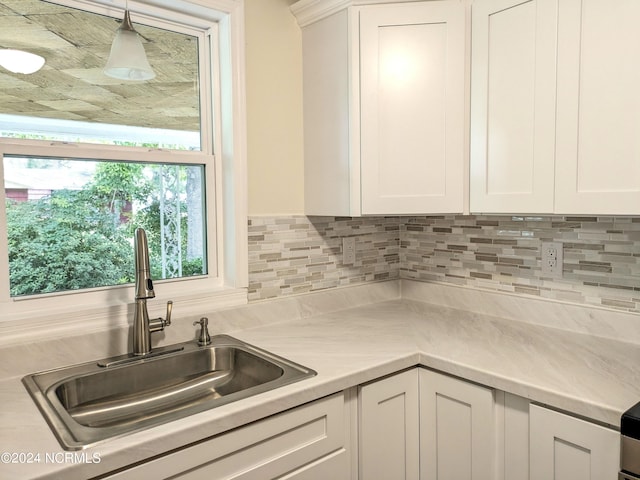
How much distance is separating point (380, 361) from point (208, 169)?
0.94 m

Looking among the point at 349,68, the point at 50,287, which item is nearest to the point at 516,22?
the point at 349,68

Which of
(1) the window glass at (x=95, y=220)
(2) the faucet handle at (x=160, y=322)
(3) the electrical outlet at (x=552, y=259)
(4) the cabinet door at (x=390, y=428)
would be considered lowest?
(4) the cabinet door at (x=390, y=428)

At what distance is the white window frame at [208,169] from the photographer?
4.80 feet

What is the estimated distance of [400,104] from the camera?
1713 millimetres

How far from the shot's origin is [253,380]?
4.85 feet

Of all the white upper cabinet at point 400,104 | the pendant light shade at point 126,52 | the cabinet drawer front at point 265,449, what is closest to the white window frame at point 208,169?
the pendant light shade at point 126,52

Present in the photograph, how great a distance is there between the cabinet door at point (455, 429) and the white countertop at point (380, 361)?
0.18 ft

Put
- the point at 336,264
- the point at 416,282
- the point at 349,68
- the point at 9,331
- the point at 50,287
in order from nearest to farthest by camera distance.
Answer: the point at 9,331 < the point at 50,287 < the point at 349,68 < the point at 336,264 < the point at 416,282

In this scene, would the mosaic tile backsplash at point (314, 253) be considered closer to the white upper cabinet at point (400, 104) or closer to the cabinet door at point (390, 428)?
the white upper cabinet at point (400, 104)

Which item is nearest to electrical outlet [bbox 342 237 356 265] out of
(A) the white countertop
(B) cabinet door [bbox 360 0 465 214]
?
(A) the white countertop

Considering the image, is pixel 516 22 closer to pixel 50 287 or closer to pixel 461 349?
pixel 461 349

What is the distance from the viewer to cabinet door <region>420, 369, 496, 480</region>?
1.35 m

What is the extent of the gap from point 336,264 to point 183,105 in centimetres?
89

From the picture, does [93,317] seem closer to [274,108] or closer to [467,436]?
[274,108]
